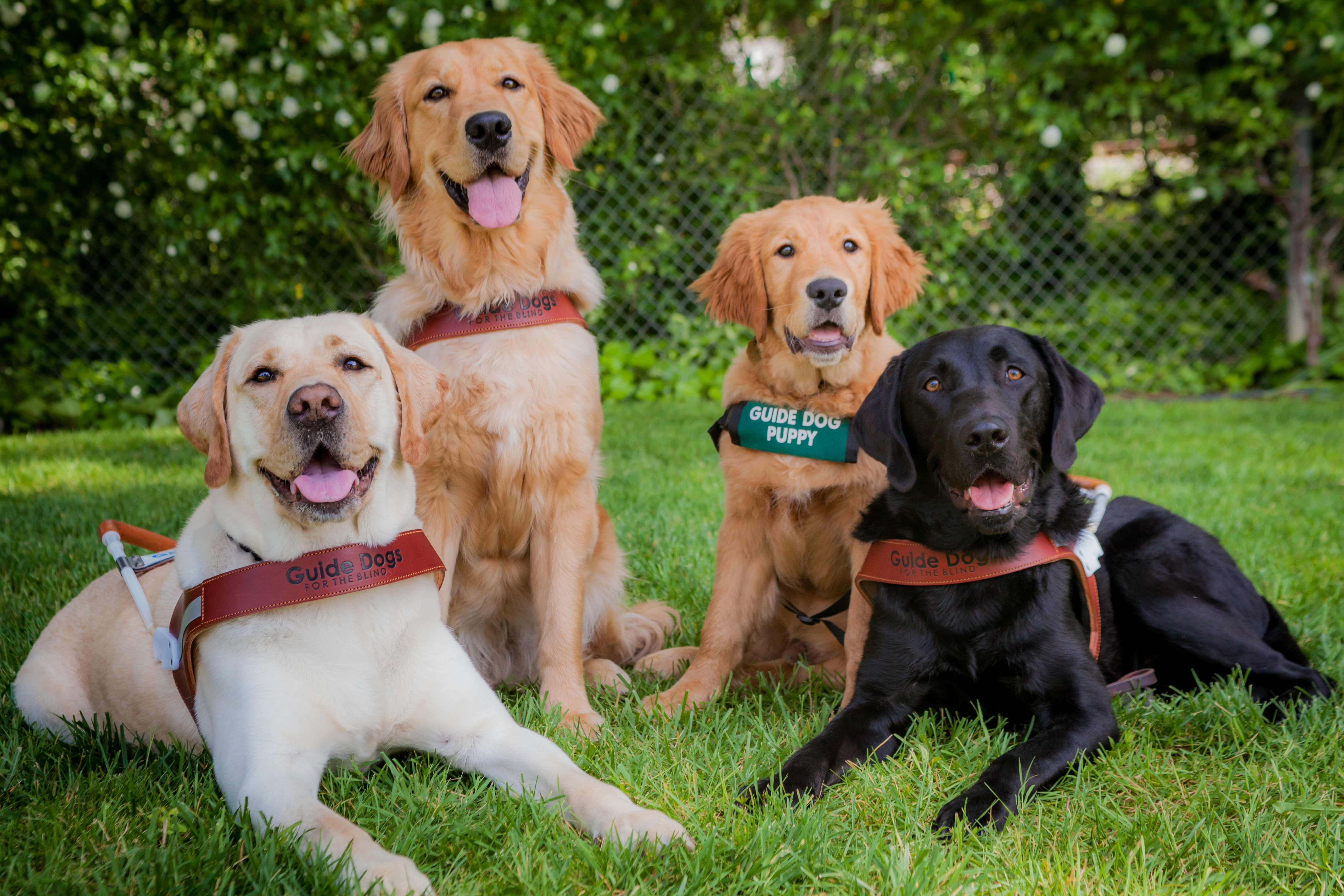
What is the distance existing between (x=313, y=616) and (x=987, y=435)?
1.50 metres

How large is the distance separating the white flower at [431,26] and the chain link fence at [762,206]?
55.8 inches

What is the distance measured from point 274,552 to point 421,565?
30cm

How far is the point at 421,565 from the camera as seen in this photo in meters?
2.13

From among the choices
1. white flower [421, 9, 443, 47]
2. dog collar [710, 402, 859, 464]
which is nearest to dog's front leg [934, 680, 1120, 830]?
dog collar [710, 402, 859, 464]

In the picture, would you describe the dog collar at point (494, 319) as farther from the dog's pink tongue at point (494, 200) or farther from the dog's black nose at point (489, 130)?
the dog's black nose at point (489, 130)

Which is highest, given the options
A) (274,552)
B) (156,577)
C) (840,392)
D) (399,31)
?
(399,31)

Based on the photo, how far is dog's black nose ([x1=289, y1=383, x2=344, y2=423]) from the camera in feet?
6.38

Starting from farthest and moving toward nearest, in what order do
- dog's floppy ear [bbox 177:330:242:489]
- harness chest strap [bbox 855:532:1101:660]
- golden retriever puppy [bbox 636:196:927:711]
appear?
golden retriever puppy [bbox 636:196:927:711], harness chest strap [bbox 855:532:1101:660], dog's floppy ear [bbox 177:330:242:489]

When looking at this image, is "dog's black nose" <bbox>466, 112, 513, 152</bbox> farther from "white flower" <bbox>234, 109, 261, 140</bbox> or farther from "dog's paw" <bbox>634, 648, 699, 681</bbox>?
"white flower" <bbox>234, 109, 261, 140</bbox>

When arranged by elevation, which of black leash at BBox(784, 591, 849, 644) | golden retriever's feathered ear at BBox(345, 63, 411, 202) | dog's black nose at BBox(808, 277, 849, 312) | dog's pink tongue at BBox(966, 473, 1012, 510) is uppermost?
golden retriever's feathered ear at BBox(345, 63, 411, 202)

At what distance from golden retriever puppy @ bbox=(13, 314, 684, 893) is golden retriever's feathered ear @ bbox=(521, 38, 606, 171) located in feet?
3.27

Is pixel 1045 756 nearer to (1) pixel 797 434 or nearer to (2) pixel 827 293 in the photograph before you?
(1) pixel 797 434

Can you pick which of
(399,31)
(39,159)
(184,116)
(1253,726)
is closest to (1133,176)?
(399,31)

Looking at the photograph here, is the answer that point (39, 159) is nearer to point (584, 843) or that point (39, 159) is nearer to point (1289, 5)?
point (584, 843)
